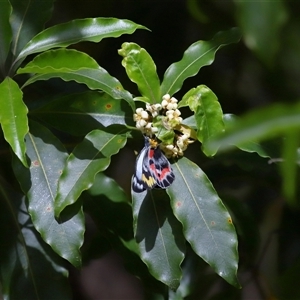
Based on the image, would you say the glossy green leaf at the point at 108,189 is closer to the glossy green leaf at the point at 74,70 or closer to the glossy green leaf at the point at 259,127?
the glossy green leaf at the point at 74,70

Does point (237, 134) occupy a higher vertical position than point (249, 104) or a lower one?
higher

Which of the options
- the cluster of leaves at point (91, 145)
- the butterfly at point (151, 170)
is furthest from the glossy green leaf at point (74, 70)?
the butterfly at point (151, 170)

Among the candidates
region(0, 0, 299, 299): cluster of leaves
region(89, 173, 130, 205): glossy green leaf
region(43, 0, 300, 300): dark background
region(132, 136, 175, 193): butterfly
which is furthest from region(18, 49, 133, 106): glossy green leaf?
region(43, 0, 300, 300): dark background

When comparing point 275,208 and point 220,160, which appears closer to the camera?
point 220,160

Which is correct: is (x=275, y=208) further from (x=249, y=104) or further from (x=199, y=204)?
(x=199, y=204)

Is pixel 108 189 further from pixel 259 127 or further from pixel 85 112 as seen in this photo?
pixel 259 127

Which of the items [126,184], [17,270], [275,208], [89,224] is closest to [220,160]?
[275,208]

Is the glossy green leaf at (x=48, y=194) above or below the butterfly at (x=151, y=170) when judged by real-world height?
below
